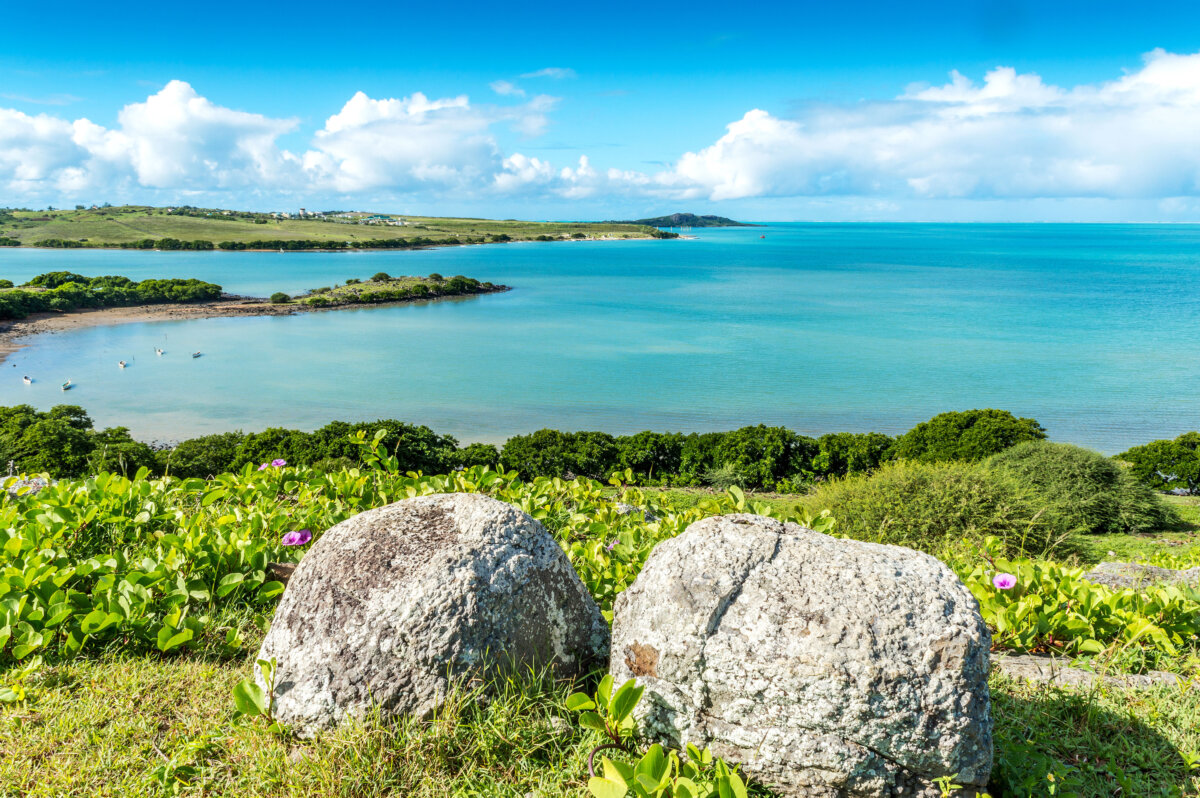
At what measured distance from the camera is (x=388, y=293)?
2376 inches

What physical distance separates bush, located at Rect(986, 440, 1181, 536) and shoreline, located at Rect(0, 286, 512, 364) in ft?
148

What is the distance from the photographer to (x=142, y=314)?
1901 inches

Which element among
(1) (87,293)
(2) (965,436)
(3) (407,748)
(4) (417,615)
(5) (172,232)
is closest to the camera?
(3) (407,748)

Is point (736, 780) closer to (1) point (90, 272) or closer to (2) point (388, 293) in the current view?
(2) point (388, 293)

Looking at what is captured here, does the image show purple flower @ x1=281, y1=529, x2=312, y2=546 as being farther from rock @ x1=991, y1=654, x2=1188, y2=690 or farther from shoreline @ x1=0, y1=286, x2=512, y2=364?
shoreline @ x1=0, y1=286, x2=512, y2=364

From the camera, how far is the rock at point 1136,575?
565cm

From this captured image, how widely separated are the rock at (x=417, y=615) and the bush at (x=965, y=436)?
14.7 meters

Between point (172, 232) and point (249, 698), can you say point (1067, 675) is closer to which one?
point (249, 698)

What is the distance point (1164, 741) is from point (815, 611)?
197 cm

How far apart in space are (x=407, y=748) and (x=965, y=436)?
17.1 m

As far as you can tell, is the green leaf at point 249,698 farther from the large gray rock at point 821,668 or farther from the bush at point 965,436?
the bush at point 965,436

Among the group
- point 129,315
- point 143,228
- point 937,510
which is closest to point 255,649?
point 937,510

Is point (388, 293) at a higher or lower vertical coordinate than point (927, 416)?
higher

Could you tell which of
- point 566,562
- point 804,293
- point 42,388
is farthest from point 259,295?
point 566,562
